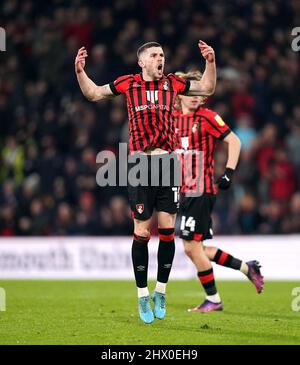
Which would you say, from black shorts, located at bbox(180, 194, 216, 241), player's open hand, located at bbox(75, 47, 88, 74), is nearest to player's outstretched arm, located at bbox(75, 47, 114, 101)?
player's open hand, located at bbox(75, 47, 88, 74)

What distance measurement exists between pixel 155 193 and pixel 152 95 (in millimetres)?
910

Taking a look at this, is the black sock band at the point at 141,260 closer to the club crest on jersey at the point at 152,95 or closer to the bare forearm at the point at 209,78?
the club crest on jersey at the point at 152,95

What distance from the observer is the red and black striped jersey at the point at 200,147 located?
10352 mm

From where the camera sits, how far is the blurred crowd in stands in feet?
53.4

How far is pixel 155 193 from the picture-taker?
880 cm

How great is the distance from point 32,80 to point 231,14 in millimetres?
4191

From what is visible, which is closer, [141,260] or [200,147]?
[141,260]

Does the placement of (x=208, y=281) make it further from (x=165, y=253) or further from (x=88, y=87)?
(x=88, y=87)

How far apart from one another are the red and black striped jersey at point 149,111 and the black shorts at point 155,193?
0.52ft

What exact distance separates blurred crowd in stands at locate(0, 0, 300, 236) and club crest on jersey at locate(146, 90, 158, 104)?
7.06 metres

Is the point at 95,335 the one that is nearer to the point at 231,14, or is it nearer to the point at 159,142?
the point at 159,142

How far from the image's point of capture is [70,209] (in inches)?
644

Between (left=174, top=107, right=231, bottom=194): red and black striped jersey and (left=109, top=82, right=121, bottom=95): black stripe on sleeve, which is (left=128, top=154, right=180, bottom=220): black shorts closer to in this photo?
(left=109, top=82, right=121, bottom=95): black stripe on sleeve

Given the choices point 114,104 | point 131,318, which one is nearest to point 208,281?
point 131,318
